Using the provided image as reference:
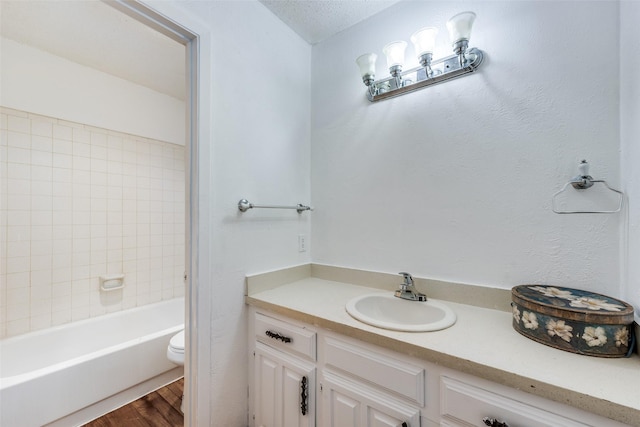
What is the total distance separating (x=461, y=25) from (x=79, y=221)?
2.85 metres

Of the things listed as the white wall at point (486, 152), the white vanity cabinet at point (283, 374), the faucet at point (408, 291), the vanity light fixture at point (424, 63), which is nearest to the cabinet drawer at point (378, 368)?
the white vanity cabinet at point (283, 374)

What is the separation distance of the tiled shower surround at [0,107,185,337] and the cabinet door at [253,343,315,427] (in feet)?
5.83

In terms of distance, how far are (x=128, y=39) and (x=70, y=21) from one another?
0.28m

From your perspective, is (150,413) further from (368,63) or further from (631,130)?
(631,130)

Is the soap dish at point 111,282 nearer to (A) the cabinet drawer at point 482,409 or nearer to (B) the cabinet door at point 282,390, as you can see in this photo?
(B) the cabinet door at point 282,390

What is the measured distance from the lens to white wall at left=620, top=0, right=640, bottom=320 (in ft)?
2.66

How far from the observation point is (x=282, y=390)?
1.16 m

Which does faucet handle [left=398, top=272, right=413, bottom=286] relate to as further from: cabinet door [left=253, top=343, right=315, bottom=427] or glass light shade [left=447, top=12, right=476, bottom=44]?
glass light shade [left=447, top=12, right=476, bottom=44]

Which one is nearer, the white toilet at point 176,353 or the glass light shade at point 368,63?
the glass light shade at point 368,63

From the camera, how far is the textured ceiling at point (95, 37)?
145cm

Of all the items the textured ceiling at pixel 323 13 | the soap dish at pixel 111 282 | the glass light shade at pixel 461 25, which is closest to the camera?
the glass light shade at pixel 461 25

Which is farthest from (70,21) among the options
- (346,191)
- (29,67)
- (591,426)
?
(591,426)

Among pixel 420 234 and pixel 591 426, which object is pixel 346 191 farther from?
pixel 591 426

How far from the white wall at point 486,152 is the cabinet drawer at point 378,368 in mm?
554
